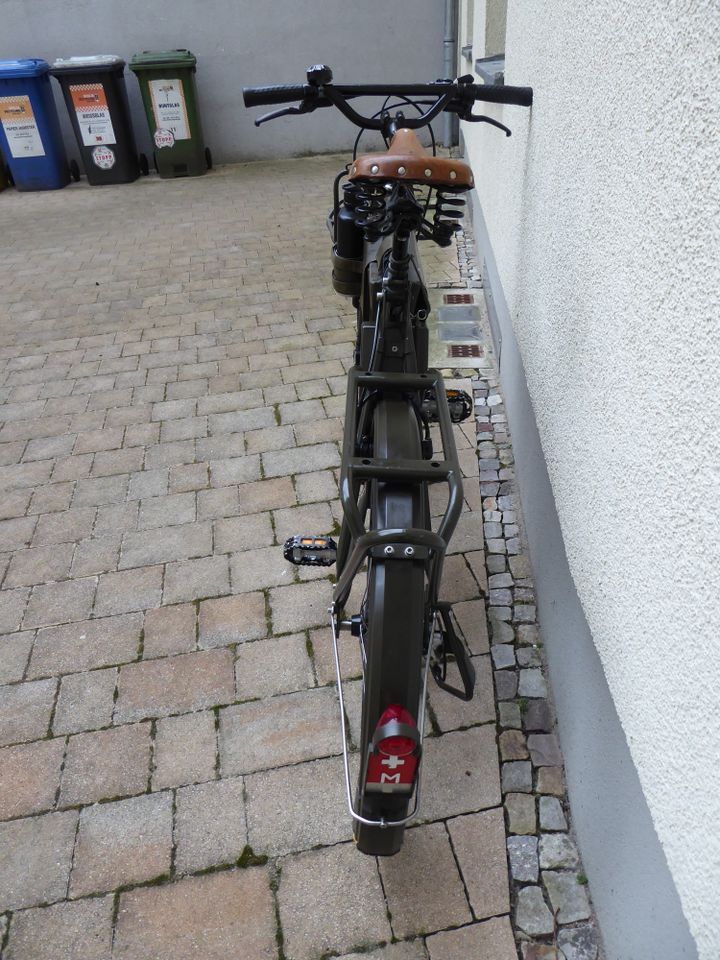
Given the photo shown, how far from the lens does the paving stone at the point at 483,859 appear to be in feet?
6.21

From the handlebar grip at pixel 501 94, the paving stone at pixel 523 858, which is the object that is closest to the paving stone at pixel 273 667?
the paving stone at pixel 523 858

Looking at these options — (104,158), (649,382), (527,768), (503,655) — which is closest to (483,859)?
(527,768)

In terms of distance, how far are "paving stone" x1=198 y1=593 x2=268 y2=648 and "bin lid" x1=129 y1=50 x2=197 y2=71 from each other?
8689 mm

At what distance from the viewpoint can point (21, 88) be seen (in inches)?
361

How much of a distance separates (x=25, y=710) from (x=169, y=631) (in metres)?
0.56

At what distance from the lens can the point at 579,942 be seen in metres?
1.79

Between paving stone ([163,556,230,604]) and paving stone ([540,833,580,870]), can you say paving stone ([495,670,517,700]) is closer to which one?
paving stone ([540,833,580,870])

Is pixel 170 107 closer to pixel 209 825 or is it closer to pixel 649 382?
pixel 209 825

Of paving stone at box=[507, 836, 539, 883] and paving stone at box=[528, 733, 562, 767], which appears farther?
paving stone at box=[528, 733, 562, 767]

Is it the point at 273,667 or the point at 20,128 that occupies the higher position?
the point at 20,128

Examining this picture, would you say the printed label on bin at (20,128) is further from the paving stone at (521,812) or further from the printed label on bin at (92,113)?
the paving stone at (521,812)

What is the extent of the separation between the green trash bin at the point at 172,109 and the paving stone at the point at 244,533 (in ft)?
26.8

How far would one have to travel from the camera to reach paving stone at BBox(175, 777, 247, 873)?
203 cm

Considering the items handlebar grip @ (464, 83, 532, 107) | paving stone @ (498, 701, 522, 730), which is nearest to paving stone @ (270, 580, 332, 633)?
paving stone @ (498, 701, 522, 730)
